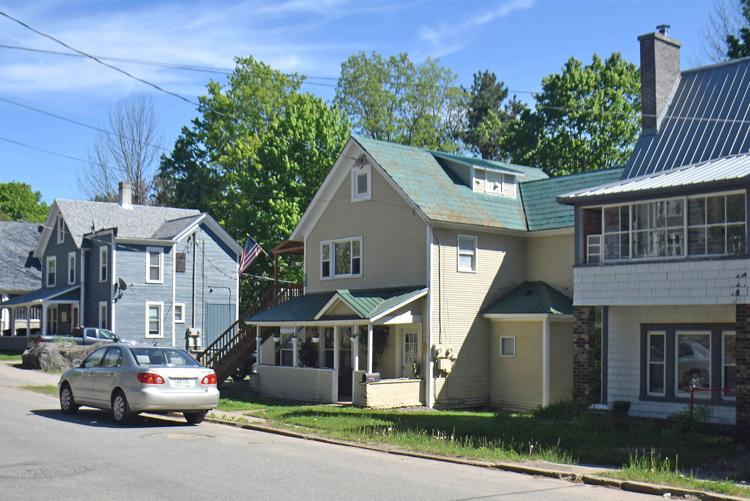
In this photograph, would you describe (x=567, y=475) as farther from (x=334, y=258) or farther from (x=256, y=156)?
(x=256, y=156)

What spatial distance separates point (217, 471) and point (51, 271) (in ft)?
136

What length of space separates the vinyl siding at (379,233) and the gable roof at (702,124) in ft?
22.3

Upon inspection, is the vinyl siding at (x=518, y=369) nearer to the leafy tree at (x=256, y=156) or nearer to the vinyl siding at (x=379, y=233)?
the vinyl siding at (x=379, y=233)

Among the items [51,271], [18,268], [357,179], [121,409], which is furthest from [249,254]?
[18,268]

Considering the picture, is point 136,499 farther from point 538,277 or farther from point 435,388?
point 538,277

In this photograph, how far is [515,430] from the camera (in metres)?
17.8

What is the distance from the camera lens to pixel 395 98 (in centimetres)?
6097

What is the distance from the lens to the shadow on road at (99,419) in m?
18.0

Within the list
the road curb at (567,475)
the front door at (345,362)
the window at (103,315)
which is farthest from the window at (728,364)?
the window at (103,315)

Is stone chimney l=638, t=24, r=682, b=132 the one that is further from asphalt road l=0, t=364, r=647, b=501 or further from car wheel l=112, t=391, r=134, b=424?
car wheel l=112, t=391, r=134, b=424

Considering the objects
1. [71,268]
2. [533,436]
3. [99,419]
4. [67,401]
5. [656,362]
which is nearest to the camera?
[533,436]

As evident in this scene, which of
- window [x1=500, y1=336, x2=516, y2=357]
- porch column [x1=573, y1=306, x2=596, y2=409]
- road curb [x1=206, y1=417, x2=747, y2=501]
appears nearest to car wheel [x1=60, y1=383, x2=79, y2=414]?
road curb [x1=206, y1=417, x2=747, y2=501]

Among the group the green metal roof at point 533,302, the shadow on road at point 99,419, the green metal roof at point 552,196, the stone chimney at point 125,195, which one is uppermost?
the stone chimney at point 125,195

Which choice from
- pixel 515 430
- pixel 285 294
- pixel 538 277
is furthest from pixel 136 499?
pixel 285 294
